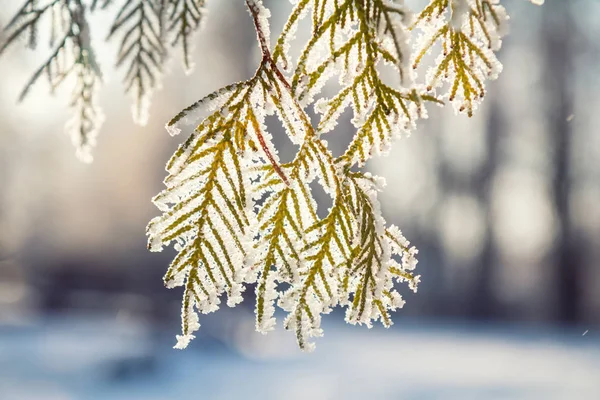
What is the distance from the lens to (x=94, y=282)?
22.4 metres

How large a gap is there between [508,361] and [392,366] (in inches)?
120

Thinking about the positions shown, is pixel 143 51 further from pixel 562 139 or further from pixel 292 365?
pixel 562 139

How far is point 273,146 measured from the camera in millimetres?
1049

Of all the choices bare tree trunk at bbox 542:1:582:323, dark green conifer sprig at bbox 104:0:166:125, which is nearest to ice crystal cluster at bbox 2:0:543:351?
dark green conifer sprig at bbox 104:0:166:125

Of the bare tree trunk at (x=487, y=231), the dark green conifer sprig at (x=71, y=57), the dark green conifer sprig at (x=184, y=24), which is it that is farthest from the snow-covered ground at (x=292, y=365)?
the dark green conifer sprig at (x=184, y=24)

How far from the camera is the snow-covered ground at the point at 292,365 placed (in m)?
11.0

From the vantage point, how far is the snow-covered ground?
36.2ft

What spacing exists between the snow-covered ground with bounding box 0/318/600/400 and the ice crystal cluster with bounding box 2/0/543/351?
33.9 feet

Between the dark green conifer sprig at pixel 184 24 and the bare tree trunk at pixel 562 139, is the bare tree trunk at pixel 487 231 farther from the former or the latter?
the dark green conifer sprig at pixel 184 24

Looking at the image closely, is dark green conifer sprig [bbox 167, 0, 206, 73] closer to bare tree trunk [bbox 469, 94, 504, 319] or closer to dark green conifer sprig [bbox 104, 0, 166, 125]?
dark green conifer sprig [bbox 104, 0, 166, 125]

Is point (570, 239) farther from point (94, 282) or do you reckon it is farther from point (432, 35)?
point (432, 35)

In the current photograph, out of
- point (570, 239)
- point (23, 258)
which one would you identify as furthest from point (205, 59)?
→ point (570, 239)

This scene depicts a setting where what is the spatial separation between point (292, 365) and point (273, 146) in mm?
13500

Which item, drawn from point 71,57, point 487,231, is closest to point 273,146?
point 71,57
